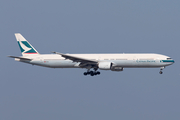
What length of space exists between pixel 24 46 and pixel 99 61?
1988 cm

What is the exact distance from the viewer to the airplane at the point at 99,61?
232 feet

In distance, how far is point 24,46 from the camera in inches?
3177

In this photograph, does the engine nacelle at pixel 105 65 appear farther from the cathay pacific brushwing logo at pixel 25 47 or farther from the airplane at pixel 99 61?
the cathay pacific brushwing logo at pixel 25 47

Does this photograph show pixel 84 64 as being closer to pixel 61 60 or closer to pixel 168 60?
pixel 61 60

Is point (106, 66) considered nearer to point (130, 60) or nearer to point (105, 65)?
point (105, 65)

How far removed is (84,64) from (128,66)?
963 cm

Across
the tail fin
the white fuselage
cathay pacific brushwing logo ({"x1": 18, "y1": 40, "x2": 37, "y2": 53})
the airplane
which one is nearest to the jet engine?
the airplane

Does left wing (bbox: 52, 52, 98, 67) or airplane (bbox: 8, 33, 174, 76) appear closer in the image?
left wing (bbox: 52, 52, 98, 67)

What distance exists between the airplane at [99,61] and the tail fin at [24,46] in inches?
43.2

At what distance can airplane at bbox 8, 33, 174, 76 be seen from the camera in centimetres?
7062

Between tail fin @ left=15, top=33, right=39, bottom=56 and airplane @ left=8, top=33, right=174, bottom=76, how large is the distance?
1.10 meters

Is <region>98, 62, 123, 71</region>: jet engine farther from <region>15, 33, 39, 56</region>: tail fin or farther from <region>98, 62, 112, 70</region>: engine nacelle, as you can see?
<region>15, 33, 39, 56</region>: tail fin

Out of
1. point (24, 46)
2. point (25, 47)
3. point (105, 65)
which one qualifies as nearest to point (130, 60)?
point (105, 65)

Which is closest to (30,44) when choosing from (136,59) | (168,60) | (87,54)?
(87,54)
